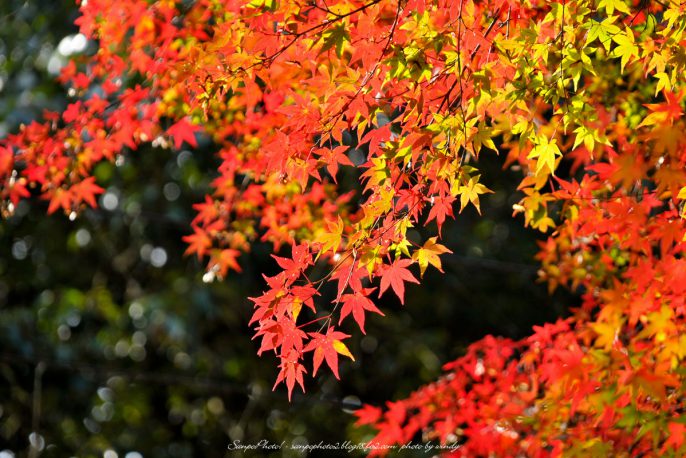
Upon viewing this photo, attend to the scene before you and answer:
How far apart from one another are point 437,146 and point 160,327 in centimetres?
511

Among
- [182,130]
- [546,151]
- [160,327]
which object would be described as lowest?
[160,327]

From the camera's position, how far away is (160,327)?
22.2 feet

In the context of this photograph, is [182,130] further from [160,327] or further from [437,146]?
[160,327]

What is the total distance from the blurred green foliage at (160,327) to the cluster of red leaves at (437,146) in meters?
2.26

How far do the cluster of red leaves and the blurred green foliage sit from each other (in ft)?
7.42

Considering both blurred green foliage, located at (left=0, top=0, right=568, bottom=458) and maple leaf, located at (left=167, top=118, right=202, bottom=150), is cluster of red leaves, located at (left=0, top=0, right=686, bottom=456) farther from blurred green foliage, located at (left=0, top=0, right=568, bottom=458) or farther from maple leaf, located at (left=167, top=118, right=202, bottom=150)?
blurred green foliage, located at (left=0, top=0, right=568, bottom=458)

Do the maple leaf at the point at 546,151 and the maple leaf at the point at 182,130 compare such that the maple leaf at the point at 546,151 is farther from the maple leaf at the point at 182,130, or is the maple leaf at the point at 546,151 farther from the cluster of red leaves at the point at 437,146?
the maple leaf at the point at 182,130

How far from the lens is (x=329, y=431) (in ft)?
22.6

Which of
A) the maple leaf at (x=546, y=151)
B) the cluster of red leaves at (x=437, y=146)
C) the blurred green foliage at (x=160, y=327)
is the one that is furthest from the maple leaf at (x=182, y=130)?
the blurred green foliage at (x=160, y=327)

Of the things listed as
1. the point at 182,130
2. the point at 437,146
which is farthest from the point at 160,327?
the point at 437,146

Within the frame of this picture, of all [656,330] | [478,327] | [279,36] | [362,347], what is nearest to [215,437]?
[362,347]

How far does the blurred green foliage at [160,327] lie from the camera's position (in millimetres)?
6812

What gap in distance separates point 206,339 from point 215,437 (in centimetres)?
86

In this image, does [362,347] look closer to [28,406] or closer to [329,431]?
[329,431]
